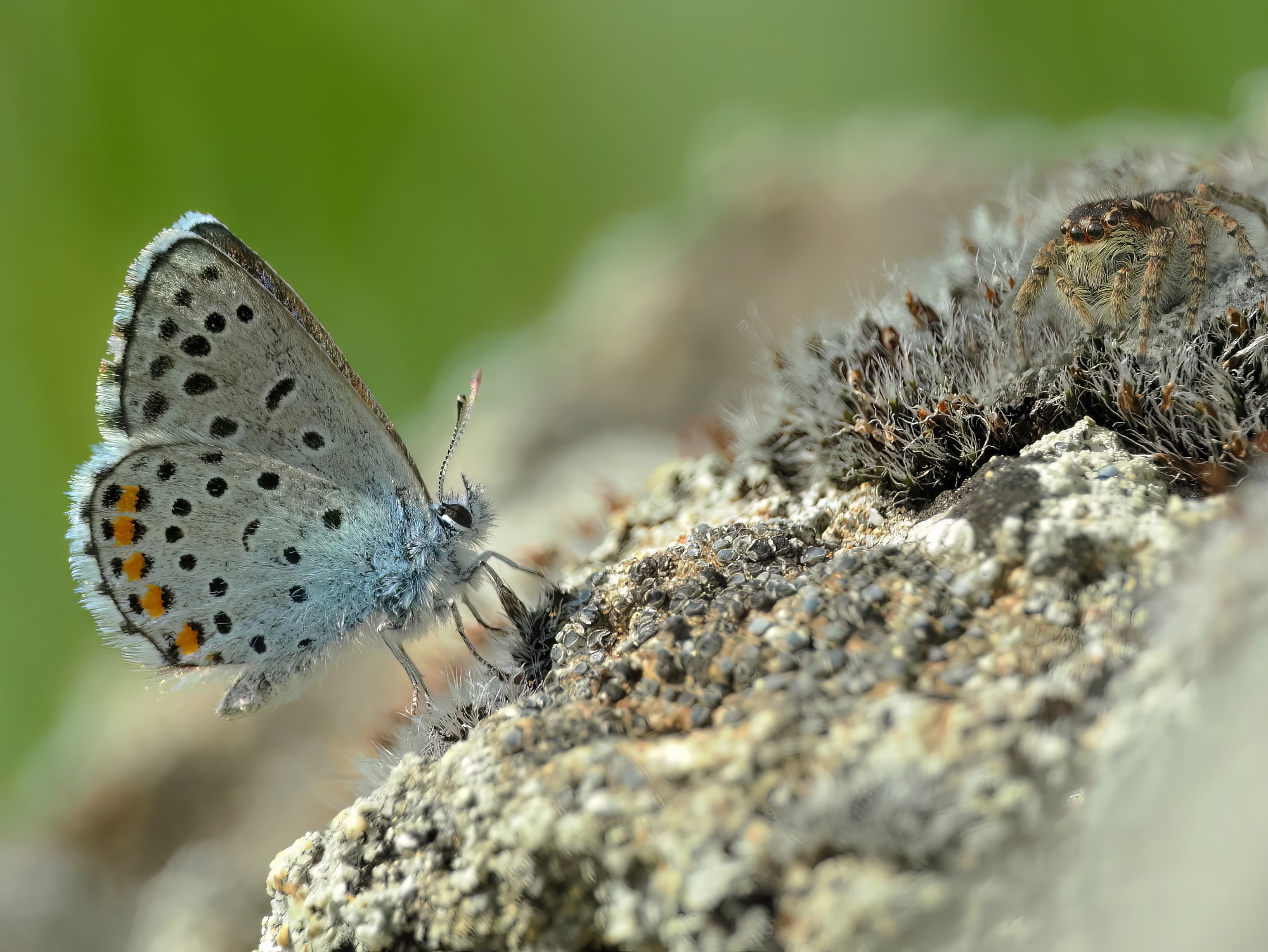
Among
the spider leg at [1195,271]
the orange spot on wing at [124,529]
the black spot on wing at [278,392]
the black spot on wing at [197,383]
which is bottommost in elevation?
the spider leg at [1195,271]

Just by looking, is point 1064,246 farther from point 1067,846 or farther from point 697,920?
point 697,920

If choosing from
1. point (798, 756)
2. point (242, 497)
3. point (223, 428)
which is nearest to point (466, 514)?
point (242, 497)

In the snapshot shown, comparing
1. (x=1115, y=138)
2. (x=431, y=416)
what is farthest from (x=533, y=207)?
(x=1115, y=138)

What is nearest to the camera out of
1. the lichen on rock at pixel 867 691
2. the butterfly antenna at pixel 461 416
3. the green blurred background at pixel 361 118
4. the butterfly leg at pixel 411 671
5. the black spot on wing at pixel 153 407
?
the lichen on rock at pixel 867 691

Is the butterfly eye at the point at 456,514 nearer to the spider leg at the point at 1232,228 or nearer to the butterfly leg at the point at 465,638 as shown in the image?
the butterfly leg at the point at 465,638

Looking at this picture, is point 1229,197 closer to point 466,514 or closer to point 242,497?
point 466,514

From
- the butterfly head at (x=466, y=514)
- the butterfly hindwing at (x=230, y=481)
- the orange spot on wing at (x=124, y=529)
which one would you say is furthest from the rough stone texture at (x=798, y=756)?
the orange spot on wing at (x=124, y=529)

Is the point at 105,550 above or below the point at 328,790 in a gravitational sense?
above
